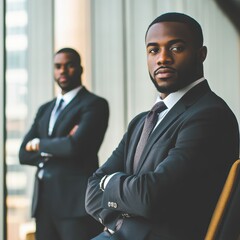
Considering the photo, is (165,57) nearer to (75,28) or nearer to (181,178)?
(181,178)

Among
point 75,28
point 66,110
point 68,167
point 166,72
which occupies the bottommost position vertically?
point 68,167

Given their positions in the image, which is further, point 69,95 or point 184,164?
point 69,95

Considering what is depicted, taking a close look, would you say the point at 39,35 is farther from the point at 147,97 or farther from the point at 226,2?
the point at 226,2

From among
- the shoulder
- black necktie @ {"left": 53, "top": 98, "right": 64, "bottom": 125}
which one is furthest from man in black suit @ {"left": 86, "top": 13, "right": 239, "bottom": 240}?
black necktie @ {"left": 53, "top": 98, "right": 64, "bottom": 125}

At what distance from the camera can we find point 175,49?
1.64m

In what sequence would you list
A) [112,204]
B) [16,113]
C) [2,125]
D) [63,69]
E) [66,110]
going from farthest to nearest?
[16,113], [2,125], [63,69], [66,110], [112,204]

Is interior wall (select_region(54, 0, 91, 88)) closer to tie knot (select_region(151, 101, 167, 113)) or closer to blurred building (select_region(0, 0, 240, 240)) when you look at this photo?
blurred building (select_region(0, 0, 240, 240))

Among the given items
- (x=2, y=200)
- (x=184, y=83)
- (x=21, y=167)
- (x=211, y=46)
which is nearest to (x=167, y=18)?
(x=184, y=83)

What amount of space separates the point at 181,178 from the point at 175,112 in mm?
258

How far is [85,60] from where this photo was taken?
4934 mm

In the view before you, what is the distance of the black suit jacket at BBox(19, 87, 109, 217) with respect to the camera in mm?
2672

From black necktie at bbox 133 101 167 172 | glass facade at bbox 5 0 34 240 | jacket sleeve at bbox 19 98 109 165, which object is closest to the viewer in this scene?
black necktie at bbox 133 101 167 172

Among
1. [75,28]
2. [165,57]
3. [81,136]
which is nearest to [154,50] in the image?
[165,57]

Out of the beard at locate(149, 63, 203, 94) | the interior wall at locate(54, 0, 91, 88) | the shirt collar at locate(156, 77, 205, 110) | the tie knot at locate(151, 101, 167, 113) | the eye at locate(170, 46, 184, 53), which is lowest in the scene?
the tie knot at locate(151, 101, 167, 113)
